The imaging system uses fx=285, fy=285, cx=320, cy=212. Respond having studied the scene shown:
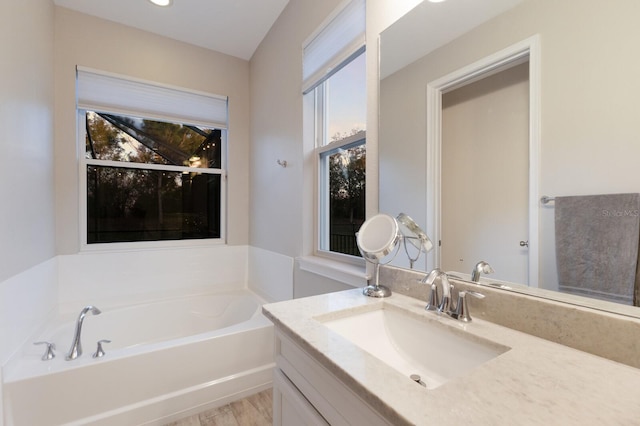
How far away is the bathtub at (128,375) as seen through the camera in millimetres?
1380

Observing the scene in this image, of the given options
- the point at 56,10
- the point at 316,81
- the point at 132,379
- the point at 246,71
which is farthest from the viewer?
the point at 246,71

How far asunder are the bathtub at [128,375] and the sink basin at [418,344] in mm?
1114

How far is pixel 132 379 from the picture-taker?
1.55 meters

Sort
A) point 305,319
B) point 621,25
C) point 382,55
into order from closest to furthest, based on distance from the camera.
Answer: point 621,25, point 305,319, point 382,55

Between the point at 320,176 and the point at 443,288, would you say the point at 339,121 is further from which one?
the point at 443,288

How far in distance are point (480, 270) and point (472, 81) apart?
0.67 meters

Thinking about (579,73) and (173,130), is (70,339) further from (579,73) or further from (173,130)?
(579,73)

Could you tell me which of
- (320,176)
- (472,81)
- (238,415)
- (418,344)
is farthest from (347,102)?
(238,415)

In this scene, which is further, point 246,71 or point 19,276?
point 246,71

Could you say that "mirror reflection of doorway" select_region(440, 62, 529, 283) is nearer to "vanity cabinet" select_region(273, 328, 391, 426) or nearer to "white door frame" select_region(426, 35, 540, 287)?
"white door frame" select_region(426, 35, 540, 287)

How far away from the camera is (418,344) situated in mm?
949

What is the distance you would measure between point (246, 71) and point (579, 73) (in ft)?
9.66

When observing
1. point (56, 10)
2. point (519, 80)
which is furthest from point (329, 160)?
point (56, 10)

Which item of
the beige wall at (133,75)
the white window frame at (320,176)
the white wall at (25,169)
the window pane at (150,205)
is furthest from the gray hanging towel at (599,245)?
the window pane at (150,205)
